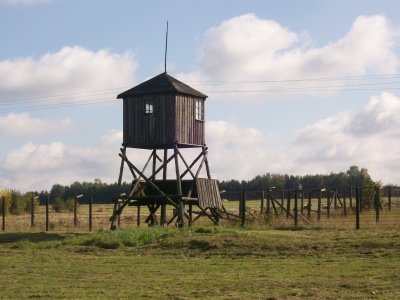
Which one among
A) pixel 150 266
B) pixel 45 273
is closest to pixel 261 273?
pixel 150 266

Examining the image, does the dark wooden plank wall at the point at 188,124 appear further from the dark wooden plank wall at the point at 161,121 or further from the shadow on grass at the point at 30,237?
the shadow on grass at the point at 30,237

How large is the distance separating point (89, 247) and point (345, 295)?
1461 cm

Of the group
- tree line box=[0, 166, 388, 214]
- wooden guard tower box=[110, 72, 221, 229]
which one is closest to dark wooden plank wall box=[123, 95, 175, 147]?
wooden guard tower box=[110, 72, 221, 229]

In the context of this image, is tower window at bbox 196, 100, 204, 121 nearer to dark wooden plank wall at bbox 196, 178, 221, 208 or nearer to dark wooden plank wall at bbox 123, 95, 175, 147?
dark wooden plank wall at bbox 123, 95, 175, 147

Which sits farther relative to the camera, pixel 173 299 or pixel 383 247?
pixel 383 247

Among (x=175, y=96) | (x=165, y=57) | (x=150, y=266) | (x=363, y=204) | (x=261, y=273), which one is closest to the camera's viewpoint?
(x=261, y=273)

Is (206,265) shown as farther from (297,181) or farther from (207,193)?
(297,181)

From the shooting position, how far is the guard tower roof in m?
37.0

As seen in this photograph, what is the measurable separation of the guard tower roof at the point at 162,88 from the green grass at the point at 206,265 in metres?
8.47

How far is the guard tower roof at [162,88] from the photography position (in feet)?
121

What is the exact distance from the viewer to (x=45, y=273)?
19797 millimetres

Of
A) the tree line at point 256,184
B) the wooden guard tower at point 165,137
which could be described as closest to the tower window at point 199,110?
the wooden guard tower at point 165,137

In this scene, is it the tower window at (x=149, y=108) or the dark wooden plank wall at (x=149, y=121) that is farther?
the tower window at (x=149, y=108)

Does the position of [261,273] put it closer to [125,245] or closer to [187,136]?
[125,245]
